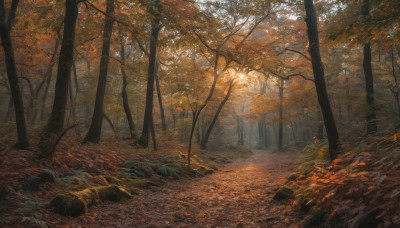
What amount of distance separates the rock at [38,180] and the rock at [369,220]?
558 cm

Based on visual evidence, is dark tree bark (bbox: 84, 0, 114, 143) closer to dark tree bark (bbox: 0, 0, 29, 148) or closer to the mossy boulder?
dark tree bark (bbox: 0, 0, 29, 148)

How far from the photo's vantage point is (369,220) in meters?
2.75

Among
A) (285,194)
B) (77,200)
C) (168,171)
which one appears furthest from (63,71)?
(285,194)

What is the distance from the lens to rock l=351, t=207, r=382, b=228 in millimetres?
2730

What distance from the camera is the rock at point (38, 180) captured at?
4.47 meters

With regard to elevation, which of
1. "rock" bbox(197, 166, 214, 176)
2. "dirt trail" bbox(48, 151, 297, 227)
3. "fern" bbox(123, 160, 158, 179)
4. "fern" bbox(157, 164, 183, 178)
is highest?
"fern" bbox(123, 160, 158, 179)

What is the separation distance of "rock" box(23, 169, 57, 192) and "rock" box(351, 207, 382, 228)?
558 cm

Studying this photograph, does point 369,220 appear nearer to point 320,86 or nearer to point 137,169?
point 320,86

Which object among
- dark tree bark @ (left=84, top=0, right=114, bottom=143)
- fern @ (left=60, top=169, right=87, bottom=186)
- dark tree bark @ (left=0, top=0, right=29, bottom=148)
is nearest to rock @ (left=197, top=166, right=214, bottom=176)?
dark tree bark @ (left=84, top=0, right=114, bottom=143)

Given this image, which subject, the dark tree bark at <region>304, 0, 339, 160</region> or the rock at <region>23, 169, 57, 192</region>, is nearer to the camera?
the rock at <region>23, 169, 57, 192</region>

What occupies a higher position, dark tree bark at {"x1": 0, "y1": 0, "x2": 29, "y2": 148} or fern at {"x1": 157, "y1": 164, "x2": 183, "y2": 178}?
dark tree bark at {"x1": 0, "y1": 0, "x2": 29, "y2": 148}

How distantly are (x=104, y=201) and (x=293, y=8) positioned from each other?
53.6ft

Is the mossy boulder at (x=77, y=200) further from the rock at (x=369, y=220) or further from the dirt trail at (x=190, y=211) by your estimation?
the rock at (x=369, y=220)

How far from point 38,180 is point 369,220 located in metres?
5.84
